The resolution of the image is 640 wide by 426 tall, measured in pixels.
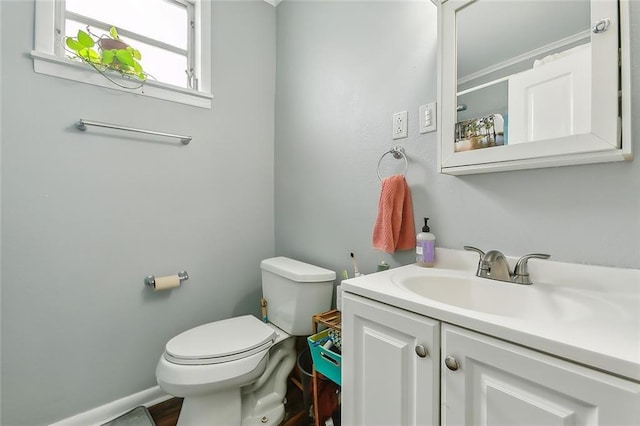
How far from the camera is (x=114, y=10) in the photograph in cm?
142

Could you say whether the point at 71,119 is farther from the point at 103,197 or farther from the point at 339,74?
the point at 339,74

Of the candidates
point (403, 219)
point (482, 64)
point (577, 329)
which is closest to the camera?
point (577, 329)

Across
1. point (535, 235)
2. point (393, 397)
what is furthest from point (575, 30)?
point (393, 397)

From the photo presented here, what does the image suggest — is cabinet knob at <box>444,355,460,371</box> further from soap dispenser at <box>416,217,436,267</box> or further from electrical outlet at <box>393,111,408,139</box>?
electrical outlet at <box>393,111,408,139</box>

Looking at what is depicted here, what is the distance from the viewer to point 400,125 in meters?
1.15

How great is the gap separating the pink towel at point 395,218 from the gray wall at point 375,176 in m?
0.04

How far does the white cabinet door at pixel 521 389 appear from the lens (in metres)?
0.41

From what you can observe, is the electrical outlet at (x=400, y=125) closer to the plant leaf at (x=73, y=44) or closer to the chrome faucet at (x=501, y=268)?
the chrome faucet at (x=501, y=268)

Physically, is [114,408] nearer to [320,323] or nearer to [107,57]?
[320,323]

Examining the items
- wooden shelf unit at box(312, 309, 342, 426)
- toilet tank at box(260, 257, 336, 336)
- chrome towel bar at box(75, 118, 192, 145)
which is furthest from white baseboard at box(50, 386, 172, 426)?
chrome towel bar at box(75, 118, 192, 145)

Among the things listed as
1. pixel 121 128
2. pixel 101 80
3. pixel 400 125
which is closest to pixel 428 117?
pixel 400 125

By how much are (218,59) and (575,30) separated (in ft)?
5.41

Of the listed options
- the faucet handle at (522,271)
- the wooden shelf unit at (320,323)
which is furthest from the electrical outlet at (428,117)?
the wooden shelf unit at (320,323)

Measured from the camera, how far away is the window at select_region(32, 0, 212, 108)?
1187 millimetres
